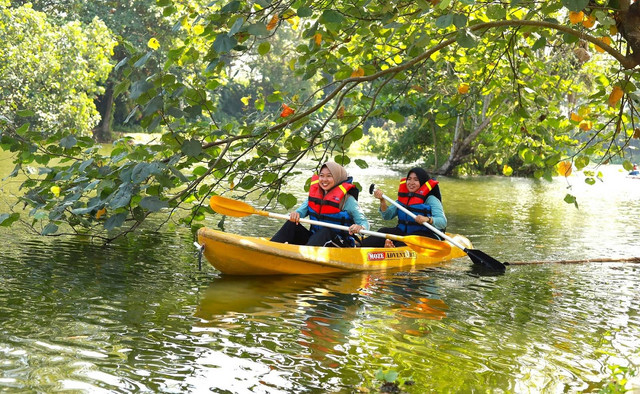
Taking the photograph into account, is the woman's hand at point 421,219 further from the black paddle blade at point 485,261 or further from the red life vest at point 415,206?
the black paddle blade at point 485,261

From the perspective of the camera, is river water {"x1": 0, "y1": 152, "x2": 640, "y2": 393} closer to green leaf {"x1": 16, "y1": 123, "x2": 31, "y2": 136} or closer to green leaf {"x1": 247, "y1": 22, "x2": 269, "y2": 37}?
green leaf {"x1": 16, "y1": 123, "x2": 31, "y2": 136}

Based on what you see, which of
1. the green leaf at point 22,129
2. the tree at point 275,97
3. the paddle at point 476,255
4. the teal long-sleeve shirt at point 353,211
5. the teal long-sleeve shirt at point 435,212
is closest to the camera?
the tree at point 275,97

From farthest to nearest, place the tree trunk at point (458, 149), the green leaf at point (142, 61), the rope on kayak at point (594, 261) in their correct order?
the tree trunk at point (458, 149) < the rope on kayak at point (594, 261) < the green leaf at point (142, 61)

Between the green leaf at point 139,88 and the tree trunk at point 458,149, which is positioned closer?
the green leaf at point 139,88

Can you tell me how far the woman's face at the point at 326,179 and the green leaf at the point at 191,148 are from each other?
312 cm

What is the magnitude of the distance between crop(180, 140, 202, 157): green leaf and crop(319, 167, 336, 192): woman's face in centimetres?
312

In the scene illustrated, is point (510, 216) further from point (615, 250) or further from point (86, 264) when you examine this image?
point (86, 264)

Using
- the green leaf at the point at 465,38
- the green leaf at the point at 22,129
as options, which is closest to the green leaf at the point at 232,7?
Result: the green leaf at the point at 465,38

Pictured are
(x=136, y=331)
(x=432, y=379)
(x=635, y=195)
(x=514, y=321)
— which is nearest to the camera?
(x=432, y=379)

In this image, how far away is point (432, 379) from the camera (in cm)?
436

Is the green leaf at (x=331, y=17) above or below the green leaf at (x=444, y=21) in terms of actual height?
above

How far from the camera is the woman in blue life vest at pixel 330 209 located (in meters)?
8.13

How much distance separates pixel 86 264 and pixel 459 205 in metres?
10.7

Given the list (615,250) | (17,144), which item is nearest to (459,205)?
(615,250)
